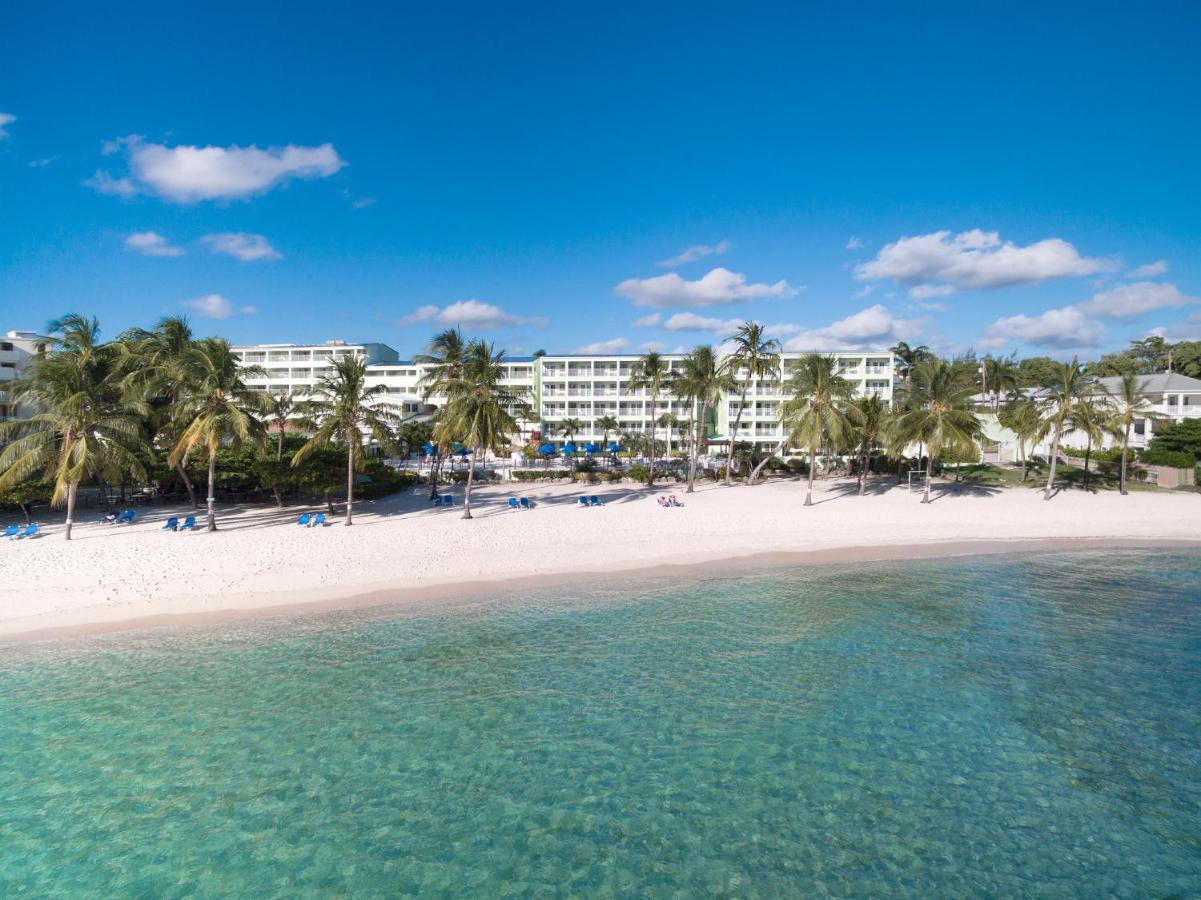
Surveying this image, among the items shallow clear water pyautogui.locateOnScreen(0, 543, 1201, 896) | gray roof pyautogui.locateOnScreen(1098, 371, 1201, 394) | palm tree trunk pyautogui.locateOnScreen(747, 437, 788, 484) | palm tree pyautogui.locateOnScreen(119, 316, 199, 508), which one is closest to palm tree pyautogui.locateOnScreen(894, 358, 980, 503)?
palm tree trunk pyautogui.locateOnScreen(747, 437, 788, 484)

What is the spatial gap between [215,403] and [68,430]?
5.39m

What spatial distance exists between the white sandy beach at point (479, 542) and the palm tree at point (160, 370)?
465 centimetres

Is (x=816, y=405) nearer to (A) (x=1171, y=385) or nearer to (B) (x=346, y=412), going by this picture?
(B) (x=346, y=412)

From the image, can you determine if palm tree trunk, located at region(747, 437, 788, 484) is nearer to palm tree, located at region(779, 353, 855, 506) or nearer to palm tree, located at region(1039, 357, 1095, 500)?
palm tree, located at region(779, 353, 855, 506)

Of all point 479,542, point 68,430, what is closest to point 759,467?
point 479,542

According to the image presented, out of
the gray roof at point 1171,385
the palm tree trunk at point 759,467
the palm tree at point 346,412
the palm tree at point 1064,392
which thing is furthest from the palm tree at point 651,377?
the gray roof at point 1171,385

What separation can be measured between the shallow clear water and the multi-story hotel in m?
54.5

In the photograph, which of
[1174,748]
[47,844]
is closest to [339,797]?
[47,844]

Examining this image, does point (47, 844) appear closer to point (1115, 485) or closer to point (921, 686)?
point (921, 686)

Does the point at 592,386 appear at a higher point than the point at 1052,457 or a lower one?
higher

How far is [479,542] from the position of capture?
27.7 meters

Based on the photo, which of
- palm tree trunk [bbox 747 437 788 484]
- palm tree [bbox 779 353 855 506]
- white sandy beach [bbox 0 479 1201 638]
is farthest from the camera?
palm tree trunk [bbox 747 437 788 484]

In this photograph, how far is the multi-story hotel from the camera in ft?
252

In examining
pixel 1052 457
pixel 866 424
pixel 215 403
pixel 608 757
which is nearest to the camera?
pixel 608 757
